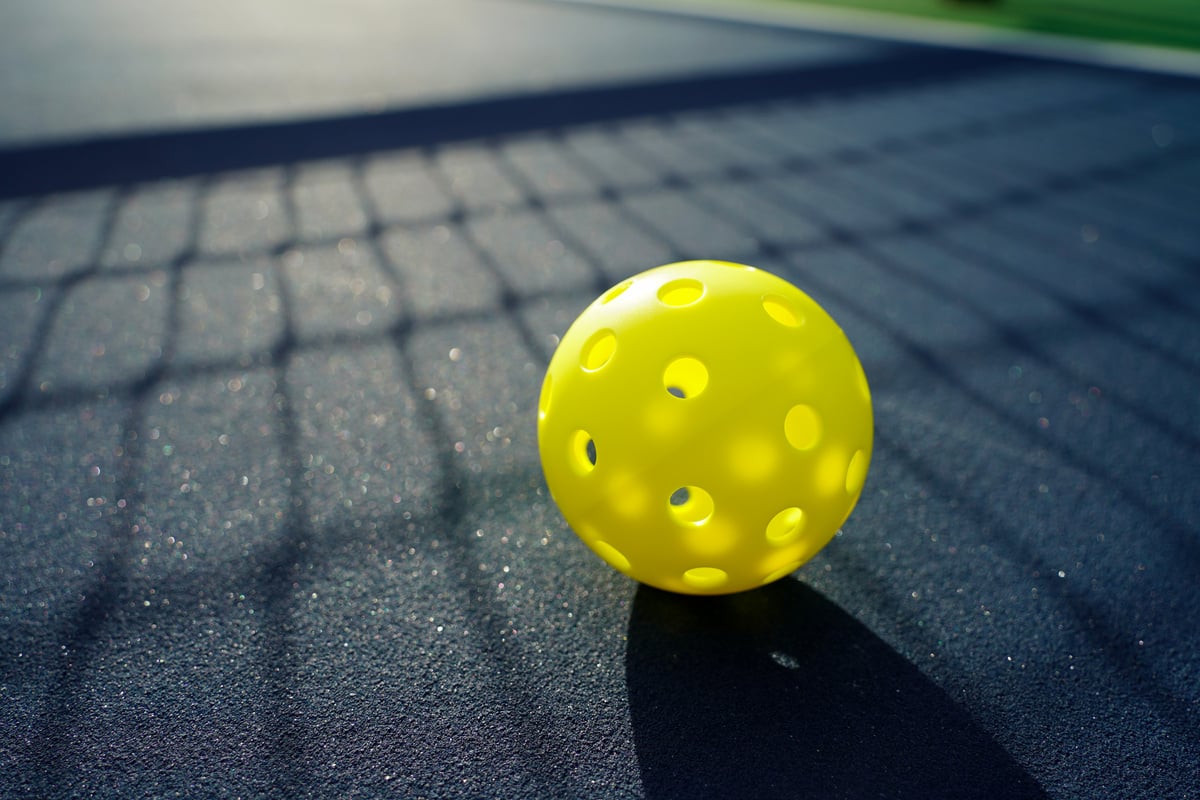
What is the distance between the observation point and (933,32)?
10.4 metres

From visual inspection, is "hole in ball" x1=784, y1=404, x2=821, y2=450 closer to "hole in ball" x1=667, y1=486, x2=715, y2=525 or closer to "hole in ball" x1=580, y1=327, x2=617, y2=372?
"hole in ball" x1=667, y1=486, x2=715, y2=525

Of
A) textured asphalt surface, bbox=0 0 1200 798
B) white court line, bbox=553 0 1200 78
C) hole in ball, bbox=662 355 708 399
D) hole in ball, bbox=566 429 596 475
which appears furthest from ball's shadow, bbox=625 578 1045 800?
white court line, bbox=553 0 1200 78

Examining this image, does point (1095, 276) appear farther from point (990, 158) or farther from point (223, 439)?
point (223, 439)

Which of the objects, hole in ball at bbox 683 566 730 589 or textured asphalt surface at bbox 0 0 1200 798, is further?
hole in ball at bbox 683 566 730 589

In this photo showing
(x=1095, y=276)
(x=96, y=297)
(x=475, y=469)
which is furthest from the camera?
(x=1095, y=276)

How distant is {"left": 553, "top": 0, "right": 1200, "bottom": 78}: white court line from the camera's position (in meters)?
9.26

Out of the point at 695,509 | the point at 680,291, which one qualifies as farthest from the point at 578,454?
the point at 680,291

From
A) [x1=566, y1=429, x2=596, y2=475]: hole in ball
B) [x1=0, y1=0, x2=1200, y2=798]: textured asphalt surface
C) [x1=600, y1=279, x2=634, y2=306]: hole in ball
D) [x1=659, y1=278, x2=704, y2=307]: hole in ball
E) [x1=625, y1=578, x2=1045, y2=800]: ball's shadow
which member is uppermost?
[x1=659, y1=278, x2=704, y2=307]: hole in ball

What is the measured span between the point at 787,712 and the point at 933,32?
33.5 ft

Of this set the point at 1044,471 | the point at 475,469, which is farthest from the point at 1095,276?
the point at 475,469

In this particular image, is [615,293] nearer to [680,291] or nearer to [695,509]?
[680,291]

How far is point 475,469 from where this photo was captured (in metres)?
2.99

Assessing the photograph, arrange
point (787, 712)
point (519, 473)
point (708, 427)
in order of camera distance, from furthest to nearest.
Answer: point (519, 473) → point (787, 712) → point (708, 427)

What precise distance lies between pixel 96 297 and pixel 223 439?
1473 mm
